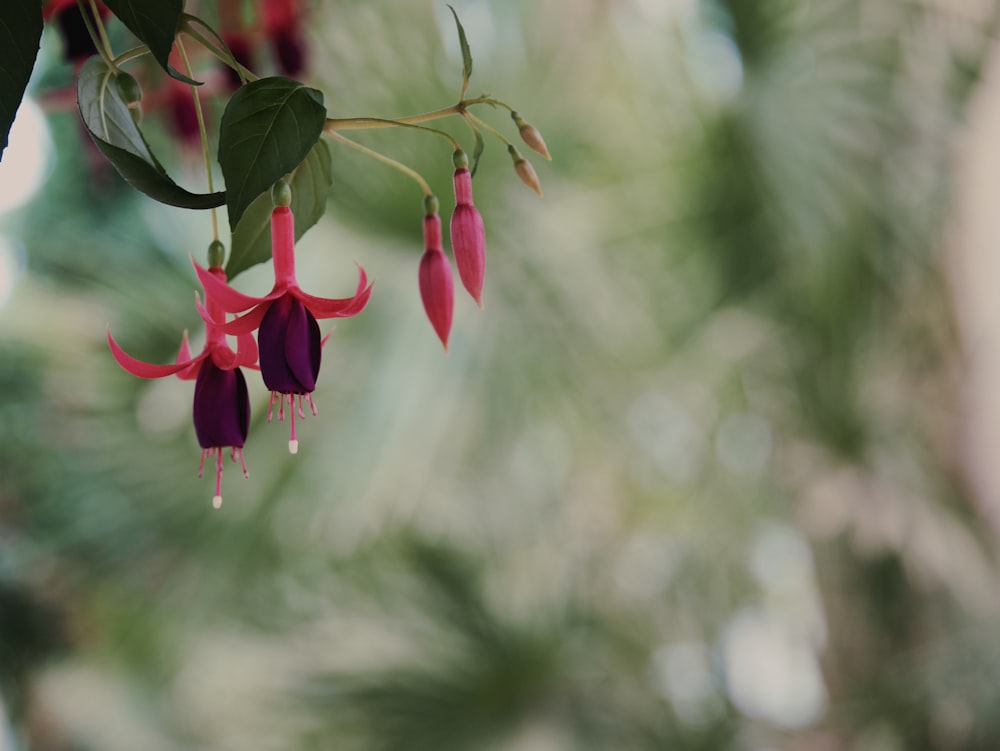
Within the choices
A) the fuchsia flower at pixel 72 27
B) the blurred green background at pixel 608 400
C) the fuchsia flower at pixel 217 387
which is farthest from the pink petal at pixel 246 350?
the blurred green background at pixel 608 400

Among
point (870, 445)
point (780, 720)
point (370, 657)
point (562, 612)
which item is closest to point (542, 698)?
point (562, 612)

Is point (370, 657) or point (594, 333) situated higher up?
point (594, 333)

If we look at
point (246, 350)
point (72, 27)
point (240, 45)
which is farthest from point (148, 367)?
point (240, 45)

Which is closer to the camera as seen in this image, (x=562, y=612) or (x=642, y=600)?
(x=562, y=612)

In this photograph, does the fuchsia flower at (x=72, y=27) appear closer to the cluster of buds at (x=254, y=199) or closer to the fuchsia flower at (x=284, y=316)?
the cluster of buds at (x=254, y=199)

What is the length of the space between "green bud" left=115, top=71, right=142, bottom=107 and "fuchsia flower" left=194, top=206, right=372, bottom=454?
38 millimetres

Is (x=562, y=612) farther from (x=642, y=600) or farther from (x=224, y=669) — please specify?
(x=224, y=669)

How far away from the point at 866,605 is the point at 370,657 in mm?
647

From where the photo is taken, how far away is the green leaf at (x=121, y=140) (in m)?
0.17

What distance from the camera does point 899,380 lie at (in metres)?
1.19

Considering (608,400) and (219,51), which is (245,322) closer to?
(219,51)

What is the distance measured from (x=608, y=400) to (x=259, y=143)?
1.04 m

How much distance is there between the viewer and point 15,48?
0.17 m

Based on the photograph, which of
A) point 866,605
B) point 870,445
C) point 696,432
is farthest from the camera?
point 696,432
